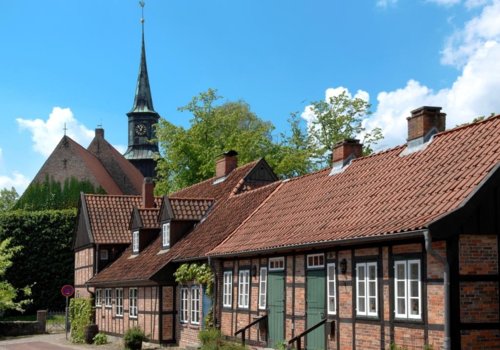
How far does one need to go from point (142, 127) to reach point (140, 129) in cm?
33

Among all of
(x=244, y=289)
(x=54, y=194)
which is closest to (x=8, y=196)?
(x=54, y=194)

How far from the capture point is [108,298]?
120 ft

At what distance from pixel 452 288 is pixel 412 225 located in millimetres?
1463

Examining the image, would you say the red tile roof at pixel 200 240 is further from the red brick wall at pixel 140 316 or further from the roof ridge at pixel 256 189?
the red brick wall at pixel 140 316

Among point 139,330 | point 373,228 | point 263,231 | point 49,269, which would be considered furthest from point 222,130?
point 373,228

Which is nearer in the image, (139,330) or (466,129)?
(466,129)

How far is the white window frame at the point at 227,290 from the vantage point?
984 inches

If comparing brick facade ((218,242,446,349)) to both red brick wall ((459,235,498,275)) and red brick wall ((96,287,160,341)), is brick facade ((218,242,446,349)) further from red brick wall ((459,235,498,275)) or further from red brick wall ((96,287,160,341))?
red brick wall ((96,287,160,341))

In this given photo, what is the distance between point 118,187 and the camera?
7356cm

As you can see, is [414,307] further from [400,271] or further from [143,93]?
[143,93]

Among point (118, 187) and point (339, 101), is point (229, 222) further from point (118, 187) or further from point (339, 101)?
point (118, 187)

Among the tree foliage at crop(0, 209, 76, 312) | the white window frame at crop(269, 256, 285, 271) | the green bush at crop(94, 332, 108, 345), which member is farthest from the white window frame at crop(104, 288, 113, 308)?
the tree foliage at crop(0, 209, 76, 312)

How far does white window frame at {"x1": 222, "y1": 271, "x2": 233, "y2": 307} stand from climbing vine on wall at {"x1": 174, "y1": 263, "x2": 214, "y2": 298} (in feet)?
1.80

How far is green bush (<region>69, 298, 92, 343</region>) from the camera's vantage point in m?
37.2
